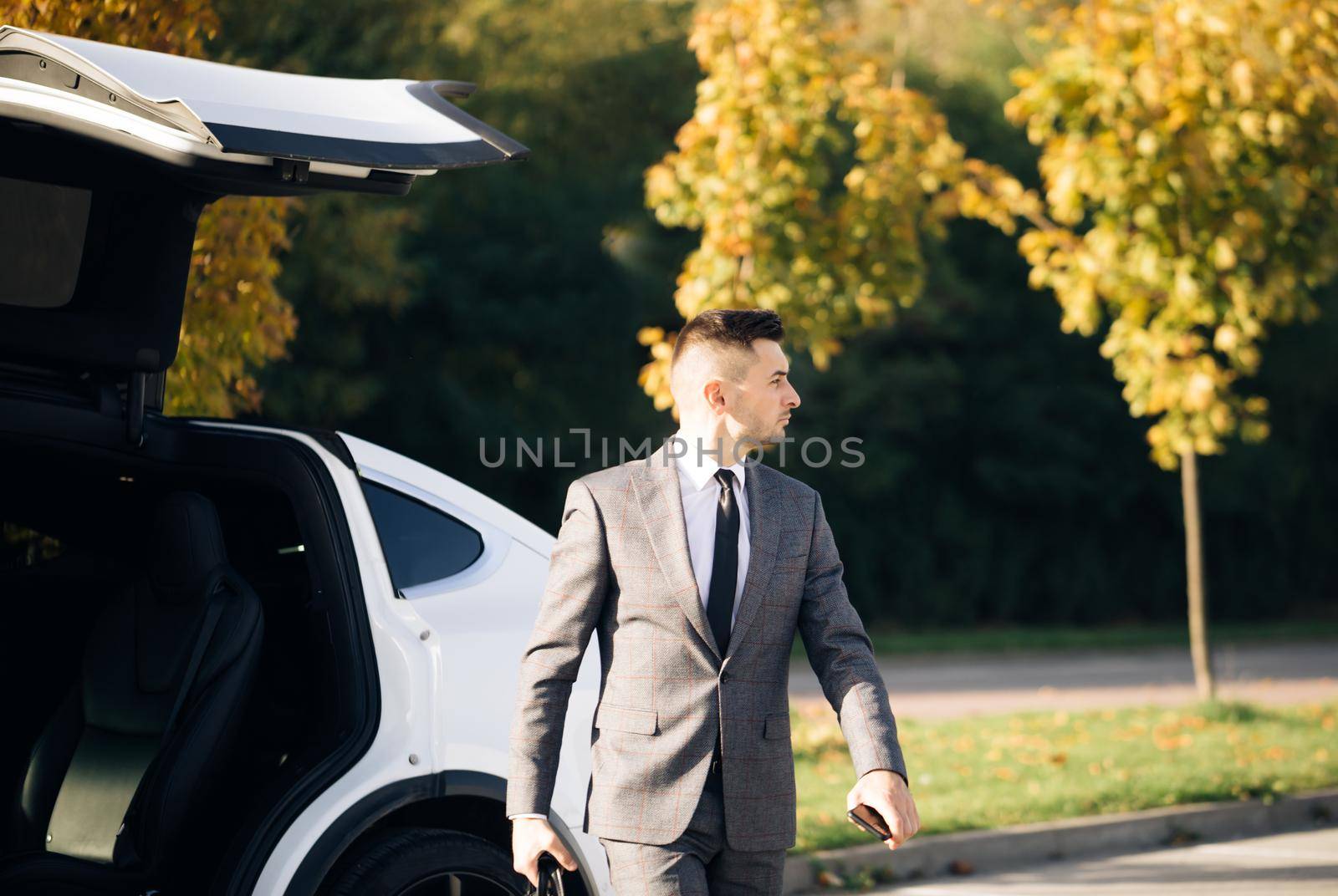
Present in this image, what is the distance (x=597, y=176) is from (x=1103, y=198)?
574 inches

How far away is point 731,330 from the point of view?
10.8 ft

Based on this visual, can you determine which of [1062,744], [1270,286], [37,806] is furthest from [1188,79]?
[37,806]

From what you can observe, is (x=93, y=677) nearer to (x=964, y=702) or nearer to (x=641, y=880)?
(x=641, y=880)

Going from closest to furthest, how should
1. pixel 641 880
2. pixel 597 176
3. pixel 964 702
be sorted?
pixel 641 880
pixel 964 702
pixel 597 176

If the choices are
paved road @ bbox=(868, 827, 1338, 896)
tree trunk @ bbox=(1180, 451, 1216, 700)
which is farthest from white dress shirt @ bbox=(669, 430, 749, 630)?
tree trunk @ bbox=(1180, 451, 1216, 700)

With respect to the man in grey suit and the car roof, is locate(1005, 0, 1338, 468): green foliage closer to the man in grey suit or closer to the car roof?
the car roof

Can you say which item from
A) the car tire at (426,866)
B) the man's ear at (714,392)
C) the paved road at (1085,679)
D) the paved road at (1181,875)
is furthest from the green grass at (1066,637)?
the man's ear at (714,392)

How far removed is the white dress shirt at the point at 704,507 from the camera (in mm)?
3271

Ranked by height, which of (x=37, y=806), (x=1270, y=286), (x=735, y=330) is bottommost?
(x=37, y=806)

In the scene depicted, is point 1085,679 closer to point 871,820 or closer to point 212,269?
point 212,269

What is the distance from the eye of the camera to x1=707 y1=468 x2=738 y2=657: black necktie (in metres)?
3.23

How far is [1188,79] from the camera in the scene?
33.9ft

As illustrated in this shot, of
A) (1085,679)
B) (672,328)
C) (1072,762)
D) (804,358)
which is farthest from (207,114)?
(672,328)

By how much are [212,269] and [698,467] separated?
4.46 metres
